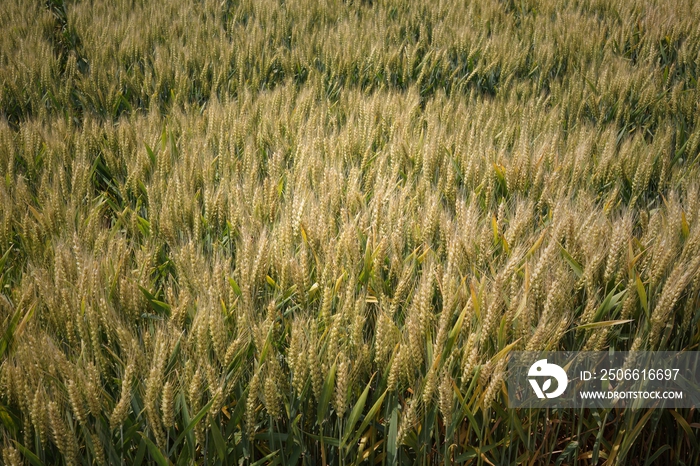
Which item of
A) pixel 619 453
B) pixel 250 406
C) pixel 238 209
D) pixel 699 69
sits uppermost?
pixel 699 69

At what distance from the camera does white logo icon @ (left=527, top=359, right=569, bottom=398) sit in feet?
3.56

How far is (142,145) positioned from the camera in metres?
2.02

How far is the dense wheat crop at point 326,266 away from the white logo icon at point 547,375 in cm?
6

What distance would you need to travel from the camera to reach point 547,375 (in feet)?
3.65

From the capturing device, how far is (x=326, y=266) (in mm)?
1253

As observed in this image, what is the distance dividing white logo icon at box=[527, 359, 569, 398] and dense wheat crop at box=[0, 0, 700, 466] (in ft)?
0.20

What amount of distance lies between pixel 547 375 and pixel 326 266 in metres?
0.54

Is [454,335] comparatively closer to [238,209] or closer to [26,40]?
[238,209]

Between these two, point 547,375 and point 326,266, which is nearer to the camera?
point 547,375

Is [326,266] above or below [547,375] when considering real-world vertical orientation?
above

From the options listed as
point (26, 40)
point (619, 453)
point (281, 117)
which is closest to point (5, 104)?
point (26, 40)

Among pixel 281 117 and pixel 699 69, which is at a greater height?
pixel 699 69

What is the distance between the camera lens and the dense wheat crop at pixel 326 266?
102 cm

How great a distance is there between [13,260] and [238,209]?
0.65 metres
